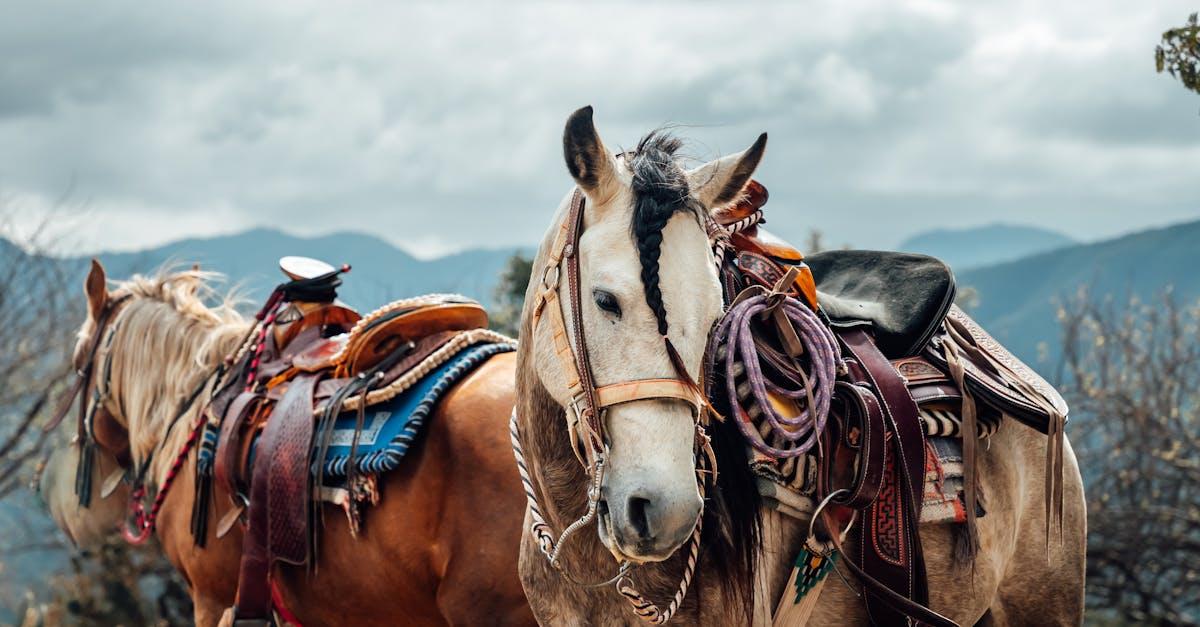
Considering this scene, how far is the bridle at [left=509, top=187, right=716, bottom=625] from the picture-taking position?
88.3 inches

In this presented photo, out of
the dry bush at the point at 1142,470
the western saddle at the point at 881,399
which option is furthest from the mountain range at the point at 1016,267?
the western saddle at the point at 881,399

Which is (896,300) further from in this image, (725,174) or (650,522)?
(650,522)

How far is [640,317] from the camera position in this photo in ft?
7.52

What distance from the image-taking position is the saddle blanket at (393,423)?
376cm

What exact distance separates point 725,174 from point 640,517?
0.84 m

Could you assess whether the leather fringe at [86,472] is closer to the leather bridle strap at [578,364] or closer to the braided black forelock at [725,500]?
the leather bridle strap at [578,364]

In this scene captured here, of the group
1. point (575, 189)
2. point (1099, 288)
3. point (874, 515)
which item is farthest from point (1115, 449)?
point (1099, 288)

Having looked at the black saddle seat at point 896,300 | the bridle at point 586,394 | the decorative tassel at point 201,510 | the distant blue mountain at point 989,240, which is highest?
the distant blue mountain at point 989,240

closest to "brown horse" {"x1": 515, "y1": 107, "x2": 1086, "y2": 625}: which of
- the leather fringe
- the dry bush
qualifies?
the leather fringe

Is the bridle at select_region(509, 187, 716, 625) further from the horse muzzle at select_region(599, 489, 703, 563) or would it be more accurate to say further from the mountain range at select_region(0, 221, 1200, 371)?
the mountain range at select_region(0, 221, 1200, 371)

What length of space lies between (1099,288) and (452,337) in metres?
29.9

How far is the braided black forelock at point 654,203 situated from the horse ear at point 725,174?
0.19ft

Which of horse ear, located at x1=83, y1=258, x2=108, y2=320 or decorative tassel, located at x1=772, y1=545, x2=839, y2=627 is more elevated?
horse ear, located at x1=83, y1=258, x2=108, y2=320

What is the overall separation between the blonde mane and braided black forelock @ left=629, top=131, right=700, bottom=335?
3.00m
